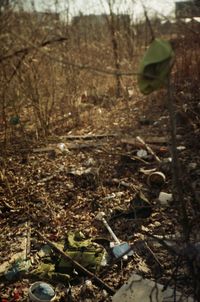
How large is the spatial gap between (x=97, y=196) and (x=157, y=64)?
2.53 meters

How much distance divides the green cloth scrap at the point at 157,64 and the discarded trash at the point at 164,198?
2.24 metres

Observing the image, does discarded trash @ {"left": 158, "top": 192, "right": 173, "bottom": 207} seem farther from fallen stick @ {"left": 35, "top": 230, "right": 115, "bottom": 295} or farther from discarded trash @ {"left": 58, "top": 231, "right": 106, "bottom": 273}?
fallen stick @ {"left": 35, "top": 230, "right": 115, "bottom": 295}

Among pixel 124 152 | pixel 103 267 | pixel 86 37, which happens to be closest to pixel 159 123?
pixel 124 152

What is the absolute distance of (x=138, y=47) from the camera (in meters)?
8.95

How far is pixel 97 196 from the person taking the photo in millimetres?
3779

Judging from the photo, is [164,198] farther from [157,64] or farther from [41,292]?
[157,64]

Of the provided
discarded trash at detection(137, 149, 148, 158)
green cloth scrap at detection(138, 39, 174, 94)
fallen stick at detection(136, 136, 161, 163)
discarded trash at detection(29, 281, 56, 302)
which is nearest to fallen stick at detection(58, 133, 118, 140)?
fallen stick at detection(136, 136, 161, 163)

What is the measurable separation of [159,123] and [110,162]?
4.62 feet

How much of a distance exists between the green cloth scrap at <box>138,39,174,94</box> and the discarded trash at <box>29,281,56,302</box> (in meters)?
1.65

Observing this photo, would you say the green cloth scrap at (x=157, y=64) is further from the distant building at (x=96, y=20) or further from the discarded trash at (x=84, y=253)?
the distant building at (x=96, y=20)

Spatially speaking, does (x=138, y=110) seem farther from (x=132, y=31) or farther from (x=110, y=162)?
(x=132, y=31)

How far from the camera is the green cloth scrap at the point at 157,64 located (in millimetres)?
1356

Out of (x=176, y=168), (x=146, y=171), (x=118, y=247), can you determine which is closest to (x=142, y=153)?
(x=146, y=171)

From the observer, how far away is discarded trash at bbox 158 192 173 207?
3.53 metres
